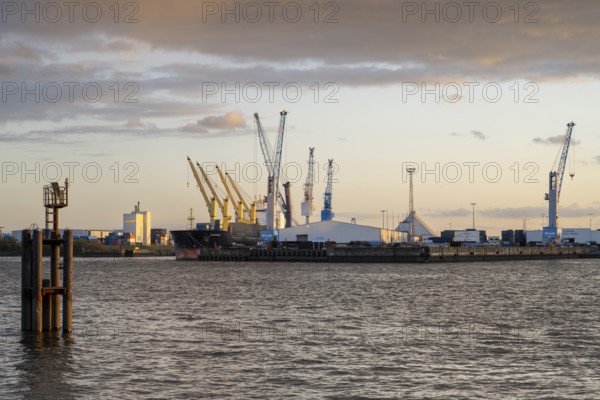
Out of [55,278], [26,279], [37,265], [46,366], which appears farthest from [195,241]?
[46,366]

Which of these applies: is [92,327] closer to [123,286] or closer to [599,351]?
[599,351]

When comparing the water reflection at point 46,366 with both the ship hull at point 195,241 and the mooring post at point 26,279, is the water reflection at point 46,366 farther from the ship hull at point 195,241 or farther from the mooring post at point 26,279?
the ship hull at point 195,241

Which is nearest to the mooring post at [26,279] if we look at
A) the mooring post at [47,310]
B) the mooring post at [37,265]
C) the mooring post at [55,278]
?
the mooring post at [37,265]

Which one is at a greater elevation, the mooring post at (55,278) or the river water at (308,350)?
the mooring post at (55,278)

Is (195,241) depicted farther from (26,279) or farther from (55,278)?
(26,279)

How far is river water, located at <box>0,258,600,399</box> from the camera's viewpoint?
28094 mm

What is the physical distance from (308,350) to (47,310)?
36.6ft

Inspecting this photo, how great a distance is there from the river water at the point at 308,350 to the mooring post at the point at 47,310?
25.4 inches

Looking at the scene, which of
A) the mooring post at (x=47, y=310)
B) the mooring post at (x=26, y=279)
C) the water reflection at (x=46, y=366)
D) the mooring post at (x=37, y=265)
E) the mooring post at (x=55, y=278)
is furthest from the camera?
the mooring post at (x=55, y=278)

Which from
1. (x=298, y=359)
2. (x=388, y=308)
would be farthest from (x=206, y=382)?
(x=388, y=308)

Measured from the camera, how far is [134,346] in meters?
37.1

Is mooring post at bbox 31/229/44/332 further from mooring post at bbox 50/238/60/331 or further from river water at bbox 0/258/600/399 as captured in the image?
river water at bbox 0/258/600/399

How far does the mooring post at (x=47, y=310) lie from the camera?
1416 inches

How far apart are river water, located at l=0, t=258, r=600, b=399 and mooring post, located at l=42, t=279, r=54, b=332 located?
65 centimetres
